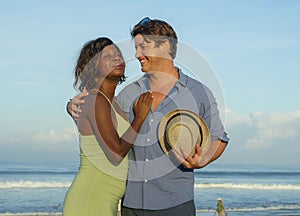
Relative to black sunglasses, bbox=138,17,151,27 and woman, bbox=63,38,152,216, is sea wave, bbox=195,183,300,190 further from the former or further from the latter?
black sunglasses, bbox=138,17,151,27

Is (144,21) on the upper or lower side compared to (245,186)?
upper

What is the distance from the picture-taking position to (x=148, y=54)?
13.7ft

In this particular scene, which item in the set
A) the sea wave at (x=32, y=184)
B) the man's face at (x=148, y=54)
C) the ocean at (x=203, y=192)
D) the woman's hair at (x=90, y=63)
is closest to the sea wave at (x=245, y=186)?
the ocean at (x=203, y=192)

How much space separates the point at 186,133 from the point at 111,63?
71 centimetres

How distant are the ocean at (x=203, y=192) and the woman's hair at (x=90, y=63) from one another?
13.3 meters

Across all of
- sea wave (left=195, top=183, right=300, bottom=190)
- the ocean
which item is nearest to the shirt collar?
the ocean

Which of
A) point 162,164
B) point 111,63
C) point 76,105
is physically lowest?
point 162,164

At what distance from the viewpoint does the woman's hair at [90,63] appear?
4.34 metres

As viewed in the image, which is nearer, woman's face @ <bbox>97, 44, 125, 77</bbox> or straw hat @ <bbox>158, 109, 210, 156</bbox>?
straw hat @ <bbox>158, 109, 210, 156</bbox>

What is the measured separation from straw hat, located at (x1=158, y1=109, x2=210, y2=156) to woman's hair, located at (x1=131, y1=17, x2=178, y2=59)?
18.8 inches

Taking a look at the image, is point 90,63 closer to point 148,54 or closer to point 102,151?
point 148,54

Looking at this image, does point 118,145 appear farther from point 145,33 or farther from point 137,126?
point 145,33

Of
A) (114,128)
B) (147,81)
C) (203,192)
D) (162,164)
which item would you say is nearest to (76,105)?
(114,128)

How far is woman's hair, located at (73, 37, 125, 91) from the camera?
14.2 feet
